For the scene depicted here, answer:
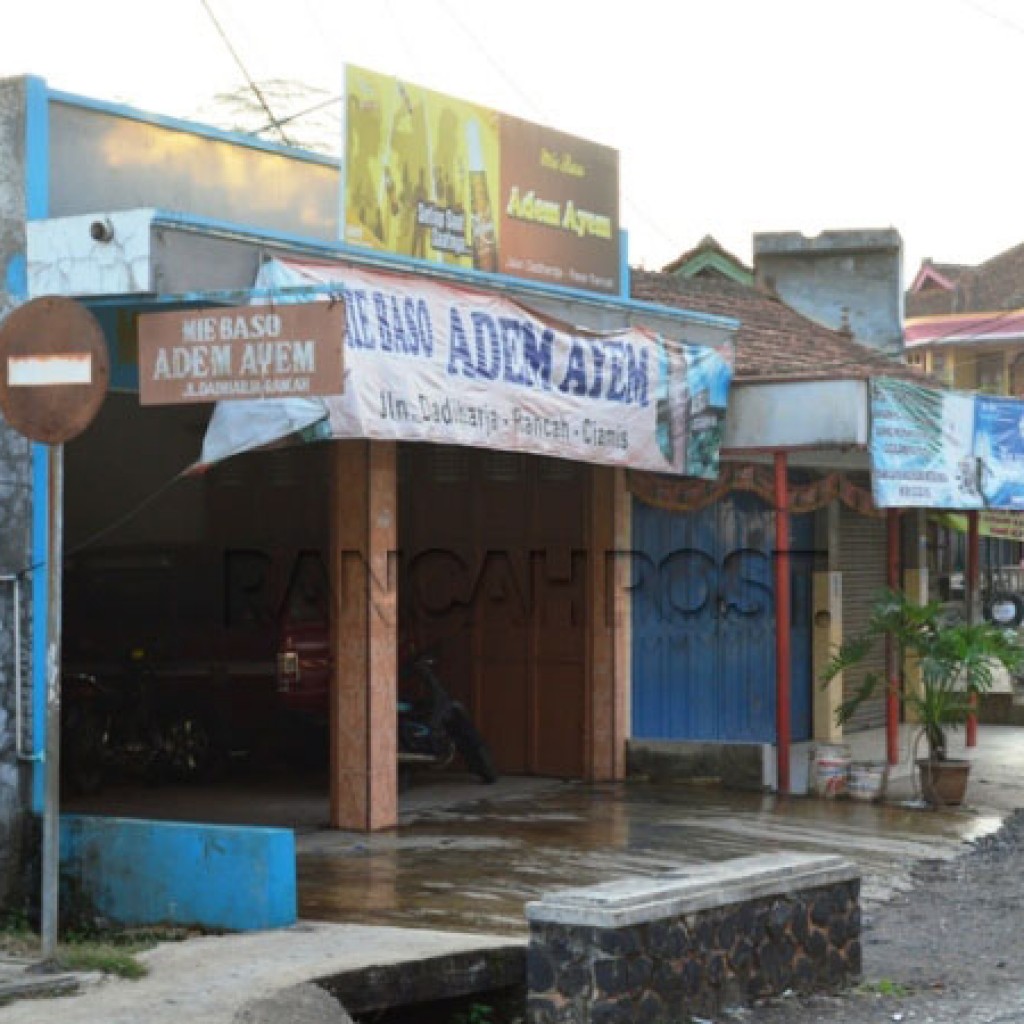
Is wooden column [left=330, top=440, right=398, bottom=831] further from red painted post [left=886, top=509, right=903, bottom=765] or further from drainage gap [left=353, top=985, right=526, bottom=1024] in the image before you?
red painted post [left=886, top=509, right=903, bottom=765]

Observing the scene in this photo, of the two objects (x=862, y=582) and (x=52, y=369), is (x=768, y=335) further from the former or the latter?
(x=52, y=369)

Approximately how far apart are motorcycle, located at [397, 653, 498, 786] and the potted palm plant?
9.83ft

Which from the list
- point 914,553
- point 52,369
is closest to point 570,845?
point 52,369

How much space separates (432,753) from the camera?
626 inches

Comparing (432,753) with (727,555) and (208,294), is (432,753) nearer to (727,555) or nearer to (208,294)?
(727,555)

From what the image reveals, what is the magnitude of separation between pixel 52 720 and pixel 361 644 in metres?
→ 5.14

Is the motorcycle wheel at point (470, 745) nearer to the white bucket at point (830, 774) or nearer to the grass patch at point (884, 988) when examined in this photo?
the white bucket at point (830, 774)

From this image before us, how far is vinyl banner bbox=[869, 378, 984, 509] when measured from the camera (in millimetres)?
16359

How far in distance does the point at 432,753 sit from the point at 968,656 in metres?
4.28

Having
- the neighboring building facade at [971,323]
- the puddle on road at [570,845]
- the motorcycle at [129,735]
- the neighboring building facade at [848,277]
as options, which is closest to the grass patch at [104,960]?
the puddle on road at [570,845]

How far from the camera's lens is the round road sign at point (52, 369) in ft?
29.6

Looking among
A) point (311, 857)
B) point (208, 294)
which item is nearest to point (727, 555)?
point (311, 857)

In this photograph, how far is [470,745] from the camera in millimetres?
16359

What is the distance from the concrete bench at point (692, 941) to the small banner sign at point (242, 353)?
2862 mm
